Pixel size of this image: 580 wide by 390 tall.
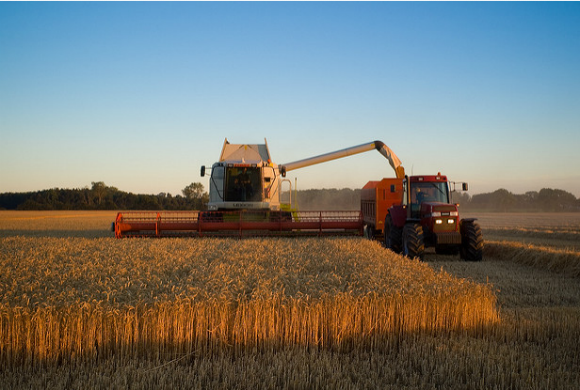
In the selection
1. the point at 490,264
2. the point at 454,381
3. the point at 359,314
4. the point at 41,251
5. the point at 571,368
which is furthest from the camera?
the point at 490,264

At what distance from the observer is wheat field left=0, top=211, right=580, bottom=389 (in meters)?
3.43

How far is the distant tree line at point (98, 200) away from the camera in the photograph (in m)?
44.8

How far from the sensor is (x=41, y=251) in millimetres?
8250

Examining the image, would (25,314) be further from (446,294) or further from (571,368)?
(571,368)

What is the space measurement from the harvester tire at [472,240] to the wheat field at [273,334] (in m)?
4.62

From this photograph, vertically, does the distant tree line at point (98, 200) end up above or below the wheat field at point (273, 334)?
above

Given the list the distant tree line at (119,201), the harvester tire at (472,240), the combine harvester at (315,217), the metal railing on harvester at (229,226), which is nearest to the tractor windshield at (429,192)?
the combine harvester at (315,217)

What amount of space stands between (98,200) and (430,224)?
44781 mm

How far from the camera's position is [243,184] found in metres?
13.9

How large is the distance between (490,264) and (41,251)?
32.8ft

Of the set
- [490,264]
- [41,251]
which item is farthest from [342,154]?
[41,251]

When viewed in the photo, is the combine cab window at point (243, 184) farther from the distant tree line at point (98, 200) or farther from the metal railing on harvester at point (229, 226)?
the distant tree line at point (98, 200)

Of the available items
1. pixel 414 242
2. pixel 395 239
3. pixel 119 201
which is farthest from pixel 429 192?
pixel 119 201

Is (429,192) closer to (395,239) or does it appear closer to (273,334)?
(395,239)
